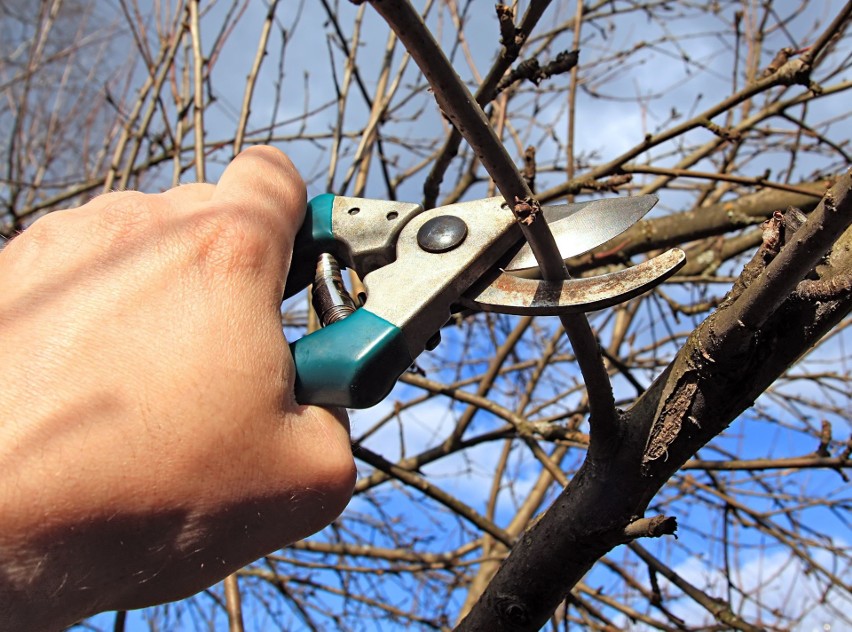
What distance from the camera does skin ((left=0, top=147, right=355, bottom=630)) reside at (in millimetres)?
843

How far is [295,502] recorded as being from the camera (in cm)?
96

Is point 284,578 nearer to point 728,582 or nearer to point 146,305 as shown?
point 728,582

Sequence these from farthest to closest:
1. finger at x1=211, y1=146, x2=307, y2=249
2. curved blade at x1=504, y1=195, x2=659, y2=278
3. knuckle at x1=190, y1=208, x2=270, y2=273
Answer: curved blade at x1=504, y1=195, x2=659, y2=278
finger at x1=211, y1=146, x2=307, y2=249
knuckle at x1=190, y1=208, x2=270, y2=273

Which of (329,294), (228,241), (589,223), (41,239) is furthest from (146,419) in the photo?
(589,223)

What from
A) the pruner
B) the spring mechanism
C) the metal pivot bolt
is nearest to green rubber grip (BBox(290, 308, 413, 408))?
the pruner

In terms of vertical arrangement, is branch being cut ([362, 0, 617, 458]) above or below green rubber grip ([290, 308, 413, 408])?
above

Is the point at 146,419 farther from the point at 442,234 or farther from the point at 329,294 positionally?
the point at 442,234

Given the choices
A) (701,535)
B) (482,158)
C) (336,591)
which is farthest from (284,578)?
(482,158)

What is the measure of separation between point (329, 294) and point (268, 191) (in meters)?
0.21

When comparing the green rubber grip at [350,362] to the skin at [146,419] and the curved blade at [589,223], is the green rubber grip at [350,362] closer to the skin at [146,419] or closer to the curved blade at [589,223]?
the skin at [146,419]

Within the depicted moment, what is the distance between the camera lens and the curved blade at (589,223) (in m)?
1.28

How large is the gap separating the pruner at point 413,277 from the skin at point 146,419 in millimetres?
90

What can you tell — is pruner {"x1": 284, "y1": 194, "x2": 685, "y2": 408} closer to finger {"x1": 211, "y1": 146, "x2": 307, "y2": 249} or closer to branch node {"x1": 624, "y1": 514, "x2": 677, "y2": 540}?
finger {"x1": 211, "y1": 146, "x2": 307, "y2": 249}

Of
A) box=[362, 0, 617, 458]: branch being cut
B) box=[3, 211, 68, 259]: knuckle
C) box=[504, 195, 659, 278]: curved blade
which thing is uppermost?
box=[504, 195, 659, 278]: curved blade
